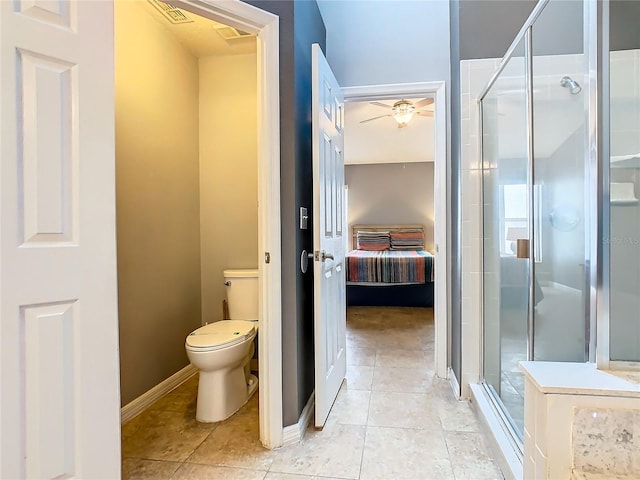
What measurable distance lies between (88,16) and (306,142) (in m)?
1.04

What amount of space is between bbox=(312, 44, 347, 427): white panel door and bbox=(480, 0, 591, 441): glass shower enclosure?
2.91ft

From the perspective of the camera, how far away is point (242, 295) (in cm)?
244

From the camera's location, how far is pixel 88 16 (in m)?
1.12

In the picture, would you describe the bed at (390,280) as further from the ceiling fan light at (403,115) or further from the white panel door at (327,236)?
the white panel door at (327,236)

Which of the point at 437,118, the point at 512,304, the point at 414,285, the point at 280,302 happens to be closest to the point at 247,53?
the point at 437,118

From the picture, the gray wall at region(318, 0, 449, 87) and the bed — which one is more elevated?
the gray wall at region(318, 0, 449, 87)

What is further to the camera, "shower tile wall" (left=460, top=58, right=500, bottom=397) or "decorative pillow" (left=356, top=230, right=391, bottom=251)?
"decorative pillow" (left=356, top=230, right=391, bottom=251)

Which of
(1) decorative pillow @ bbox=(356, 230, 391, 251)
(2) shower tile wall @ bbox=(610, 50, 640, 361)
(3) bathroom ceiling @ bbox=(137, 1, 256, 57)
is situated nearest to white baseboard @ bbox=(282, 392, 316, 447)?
(2) shower tile wall @ bbox=(610, 50, 640, 361)

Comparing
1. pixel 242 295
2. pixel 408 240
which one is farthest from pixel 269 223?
pixel 408 240

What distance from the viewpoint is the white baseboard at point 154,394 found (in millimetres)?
1924

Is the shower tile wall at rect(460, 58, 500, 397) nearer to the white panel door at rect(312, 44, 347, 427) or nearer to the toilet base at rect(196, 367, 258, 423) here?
the white panel door at rect(312, 44, 347, 427)

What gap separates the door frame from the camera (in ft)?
8.02

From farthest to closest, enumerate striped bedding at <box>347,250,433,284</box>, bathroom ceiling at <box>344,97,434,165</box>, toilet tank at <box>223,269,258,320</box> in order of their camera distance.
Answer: striped bedding at <box>347,250,433,284</box>, bathroom ceiling at <box>344,97,434,165</box>, toilet tank at <box>223,269,258,320</box>

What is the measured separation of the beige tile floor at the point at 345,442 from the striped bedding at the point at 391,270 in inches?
88.6
